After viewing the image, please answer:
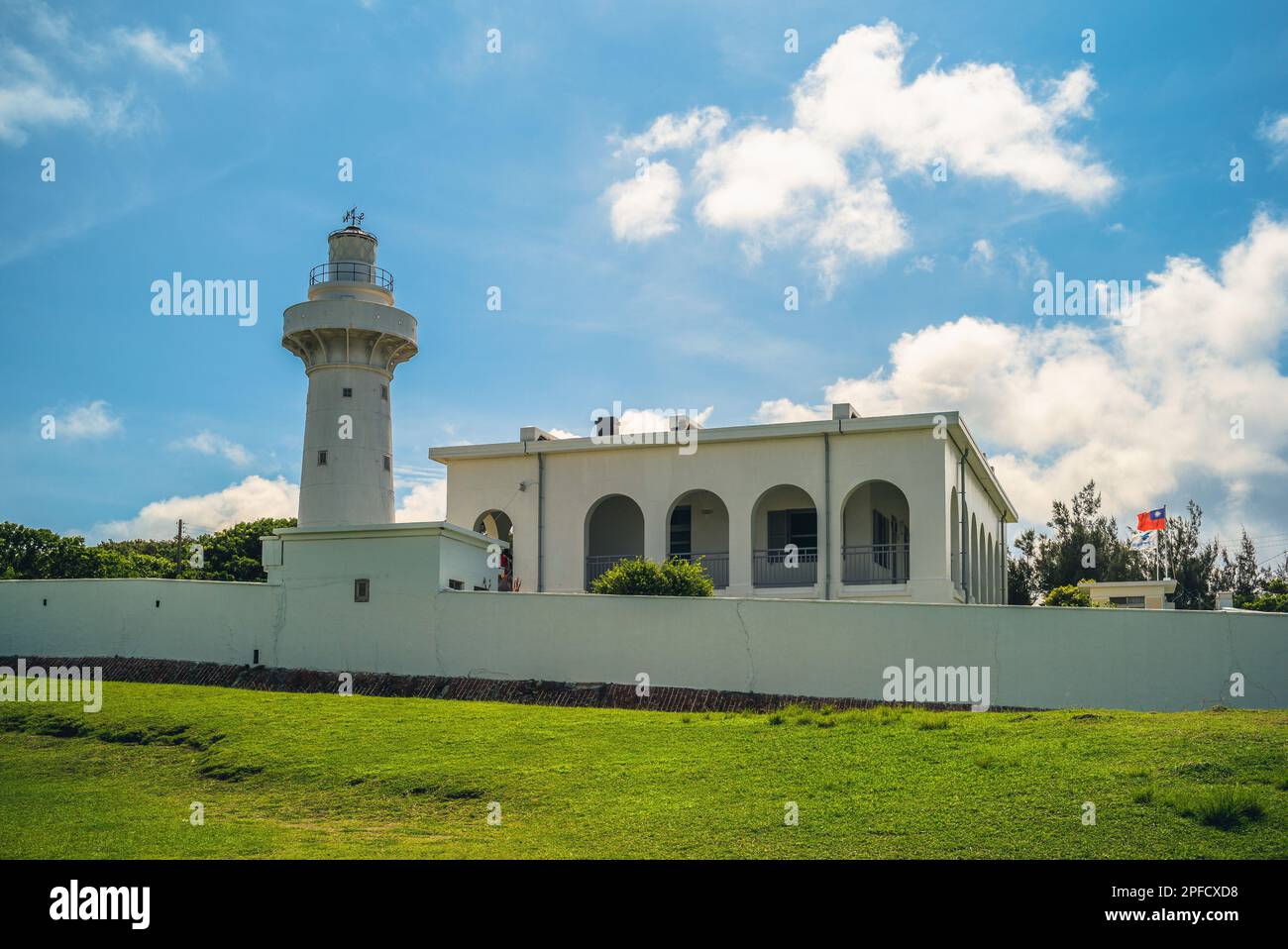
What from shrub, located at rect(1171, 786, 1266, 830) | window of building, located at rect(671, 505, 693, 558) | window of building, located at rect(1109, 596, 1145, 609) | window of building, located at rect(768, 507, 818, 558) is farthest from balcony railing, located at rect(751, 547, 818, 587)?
shrub, located at rect(1171, 786, 1266, 830)

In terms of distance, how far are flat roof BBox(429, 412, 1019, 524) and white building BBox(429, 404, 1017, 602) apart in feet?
0.10

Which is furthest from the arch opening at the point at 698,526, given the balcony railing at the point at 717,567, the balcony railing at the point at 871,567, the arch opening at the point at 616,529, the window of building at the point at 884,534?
the window of building at the point at 884,534

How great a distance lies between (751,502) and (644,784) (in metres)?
13.7

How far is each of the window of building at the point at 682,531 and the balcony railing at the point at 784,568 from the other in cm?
239

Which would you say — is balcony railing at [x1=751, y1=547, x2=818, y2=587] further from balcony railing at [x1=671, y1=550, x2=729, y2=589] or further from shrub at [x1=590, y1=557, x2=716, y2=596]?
shrub at [x1=590, y1=557, x2=716, y2=596]

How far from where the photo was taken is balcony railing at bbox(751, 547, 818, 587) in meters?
26.8

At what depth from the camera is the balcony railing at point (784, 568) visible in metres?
26.8

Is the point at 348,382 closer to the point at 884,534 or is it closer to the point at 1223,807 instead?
the point at 884,534

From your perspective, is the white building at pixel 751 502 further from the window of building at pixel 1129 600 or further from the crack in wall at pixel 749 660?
the crack in wall at pixel 749 660

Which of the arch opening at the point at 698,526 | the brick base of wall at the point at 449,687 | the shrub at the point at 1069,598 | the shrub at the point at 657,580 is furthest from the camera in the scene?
the shrub at the point at 1069,598
